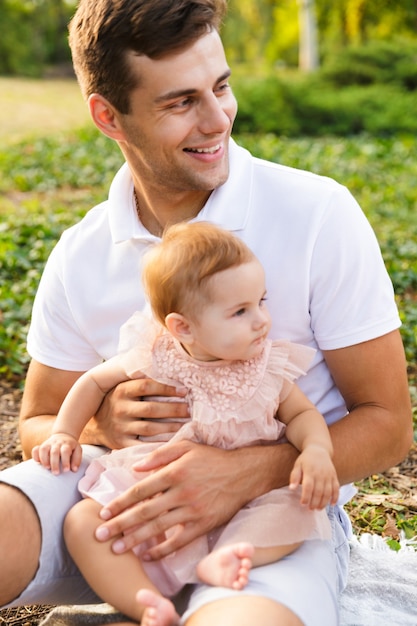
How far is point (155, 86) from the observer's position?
2410 millimetres

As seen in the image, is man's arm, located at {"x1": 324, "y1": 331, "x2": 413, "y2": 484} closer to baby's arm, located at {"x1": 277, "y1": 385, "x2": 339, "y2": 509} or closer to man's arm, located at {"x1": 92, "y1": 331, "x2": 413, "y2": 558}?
man's arm, located at {"x1": 92, "y1": 331, "x2": 413, "y2": 558}

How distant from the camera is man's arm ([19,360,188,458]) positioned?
2275 mm

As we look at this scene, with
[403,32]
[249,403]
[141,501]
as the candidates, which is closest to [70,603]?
[141,501]

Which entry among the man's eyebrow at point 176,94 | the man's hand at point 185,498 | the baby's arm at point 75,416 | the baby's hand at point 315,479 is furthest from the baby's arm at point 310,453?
the man's eyebrow at point 176,94

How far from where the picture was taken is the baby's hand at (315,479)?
2.02m

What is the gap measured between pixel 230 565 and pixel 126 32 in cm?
142

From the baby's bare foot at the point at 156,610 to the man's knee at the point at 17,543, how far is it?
332 mm

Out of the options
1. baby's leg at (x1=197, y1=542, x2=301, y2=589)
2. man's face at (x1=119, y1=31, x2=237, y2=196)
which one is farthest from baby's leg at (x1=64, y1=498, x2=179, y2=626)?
man's face at (x1=119, y1=31, x2=237, y2=196)

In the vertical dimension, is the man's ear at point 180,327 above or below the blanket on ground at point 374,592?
above

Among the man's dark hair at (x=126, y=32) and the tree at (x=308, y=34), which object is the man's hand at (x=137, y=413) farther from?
the tree at (x=308, y=34)

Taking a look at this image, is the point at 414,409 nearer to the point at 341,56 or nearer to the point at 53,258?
the point at 53,258

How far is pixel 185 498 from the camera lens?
2.10 meters

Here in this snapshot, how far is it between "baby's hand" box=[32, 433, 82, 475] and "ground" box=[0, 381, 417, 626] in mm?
668

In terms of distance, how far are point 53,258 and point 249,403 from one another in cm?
88
